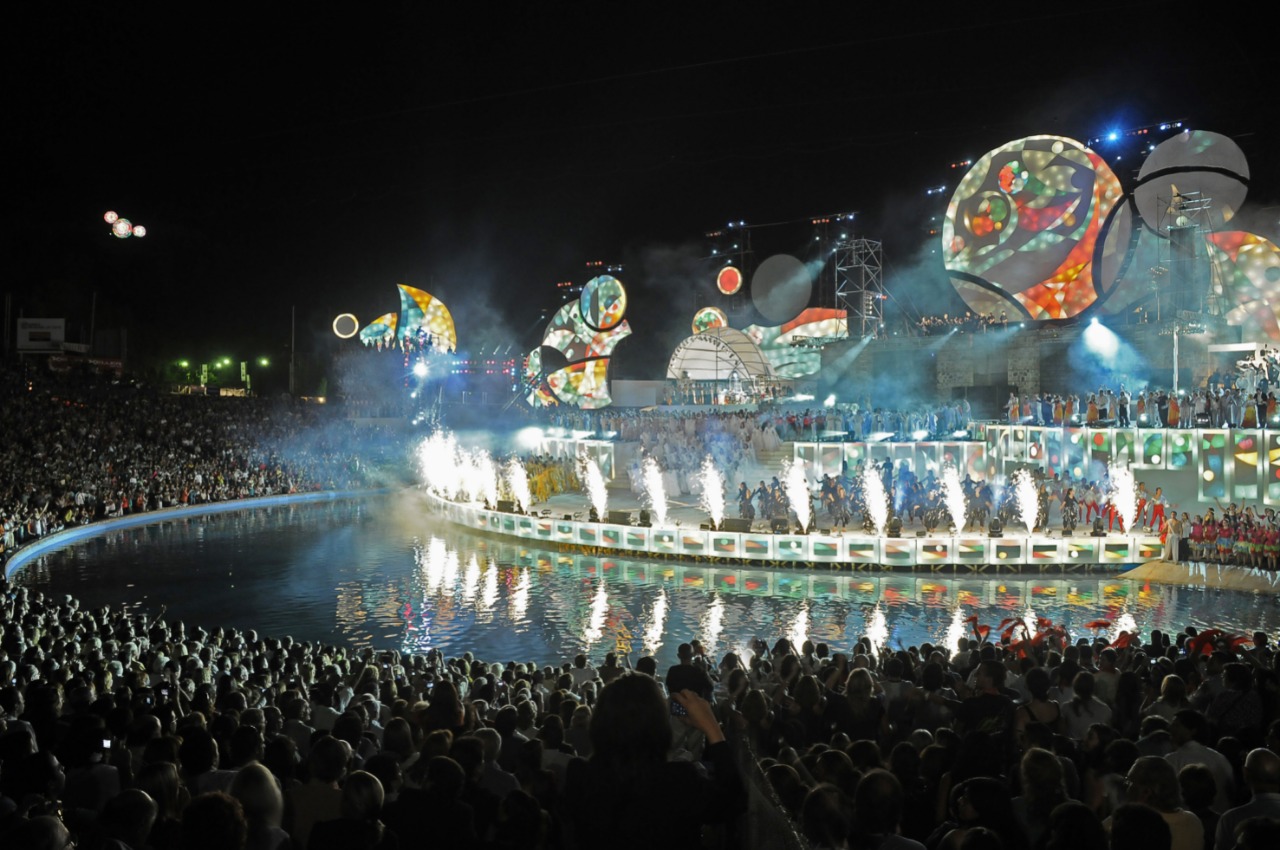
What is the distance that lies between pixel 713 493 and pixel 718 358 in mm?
25820

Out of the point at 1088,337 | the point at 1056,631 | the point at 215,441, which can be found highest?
the point at 1088,337

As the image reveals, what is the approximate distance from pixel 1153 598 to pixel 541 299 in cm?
5012

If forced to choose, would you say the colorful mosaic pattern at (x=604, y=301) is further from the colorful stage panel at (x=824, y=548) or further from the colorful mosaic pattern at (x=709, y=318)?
the colorful stage panel at (x=824, y=548)

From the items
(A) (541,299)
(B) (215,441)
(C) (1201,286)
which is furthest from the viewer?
(A) (541,299)

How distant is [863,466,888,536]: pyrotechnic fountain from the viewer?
2525 centimetres

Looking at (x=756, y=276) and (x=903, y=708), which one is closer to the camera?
(x=903, y=708)

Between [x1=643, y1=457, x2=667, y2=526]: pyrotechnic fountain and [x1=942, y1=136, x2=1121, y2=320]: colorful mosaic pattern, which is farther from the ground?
[x1=942, y1=136, x2=1121, y2=320]: colorful mosaic pattern

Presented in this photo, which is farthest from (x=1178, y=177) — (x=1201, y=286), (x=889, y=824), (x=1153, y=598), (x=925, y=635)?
(x=889, y=824)

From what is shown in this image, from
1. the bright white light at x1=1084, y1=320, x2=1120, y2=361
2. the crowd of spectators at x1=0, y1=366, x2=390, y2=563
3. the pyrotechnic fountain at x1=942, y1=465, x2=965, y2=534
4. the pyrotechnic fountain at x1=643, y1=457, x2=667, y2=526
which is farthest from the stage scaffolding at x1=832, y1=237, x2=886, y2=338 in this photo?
the crowd of spectators at x1=0, y1=366, x2=390, y2=563

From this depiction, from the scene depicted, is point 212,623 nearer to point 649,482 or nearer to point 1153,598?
point 649,482

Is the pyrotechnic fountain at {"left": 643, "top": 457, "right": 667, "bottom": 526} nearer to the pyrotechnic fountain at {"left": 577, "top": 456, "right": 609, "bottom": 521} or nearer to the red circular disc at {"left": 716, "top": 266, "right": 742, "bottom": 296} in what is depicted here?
the pyrotechnic fountain at {"left": 577, "top": 456, "right": 609, "bottom": 521}

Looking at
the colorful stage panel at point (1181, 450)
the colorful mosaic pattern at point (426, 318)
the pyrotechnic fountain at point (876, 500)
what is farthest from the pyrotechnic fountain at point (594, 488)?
the colorful mosaic pattern at point (426, 318)

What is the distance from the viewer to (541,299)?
65125mm

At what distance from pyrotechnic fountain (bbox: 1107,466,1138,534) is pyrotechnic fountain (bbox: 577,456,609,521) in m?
14.1
